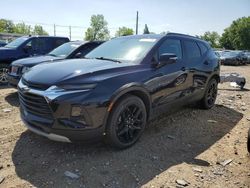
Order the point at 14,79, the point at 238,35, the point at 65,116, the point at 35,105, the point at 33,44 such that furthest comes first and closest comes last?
1. the point at 238,35
2. the point at 33,44
3. the point at 14,79
4. the point at 35,105
5. the point at 65,116

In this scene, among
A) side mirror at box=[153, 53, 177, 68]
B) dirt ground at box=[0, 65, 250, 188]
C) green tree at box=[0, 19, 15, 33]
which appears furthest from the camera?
green tree at box=[0, 19, 15, 33]

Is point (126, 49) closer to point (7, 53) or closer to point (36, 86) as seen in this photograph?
point (36, 86)

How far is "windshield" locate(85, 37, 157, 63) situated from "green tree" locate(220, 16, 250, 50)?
79021 mm

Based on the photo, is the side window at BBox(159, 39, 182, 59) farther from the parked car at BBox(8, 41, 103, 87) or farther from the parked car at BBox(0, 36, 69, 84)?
the parked car at BBox(0, 36, 69, 84)

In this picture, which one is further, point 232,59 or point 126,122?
point 232,59

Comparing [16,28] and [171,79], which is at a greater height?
[16,28]

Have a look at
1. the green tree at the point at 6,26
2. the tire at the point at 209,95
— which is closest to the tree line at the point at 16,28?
the green tree at the point at 6,26

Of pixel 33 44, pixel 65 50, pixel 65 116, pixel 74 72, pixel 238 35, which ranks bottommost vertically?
pixel 65 116

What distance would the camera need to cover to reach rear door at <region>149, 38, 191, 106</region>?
5.15m

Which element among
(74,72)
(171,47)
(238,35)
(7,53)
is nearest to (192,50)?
(171,47)

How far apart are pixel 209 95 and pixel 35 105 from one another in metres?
4.69

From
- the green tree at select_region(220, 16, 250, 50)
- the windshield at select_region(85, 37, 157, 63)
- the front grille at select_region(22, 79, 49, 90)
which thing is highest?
the green tree at select_region(220, 16, 250, 50)

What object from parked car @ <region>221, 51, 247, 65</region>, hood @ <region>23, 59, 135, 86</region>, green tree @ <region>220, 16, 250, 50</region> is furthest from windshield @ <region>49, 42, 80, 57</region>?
green tree @ <region>220, 16, 250, 50</region>

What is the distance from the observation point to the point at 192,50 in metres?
6.54
